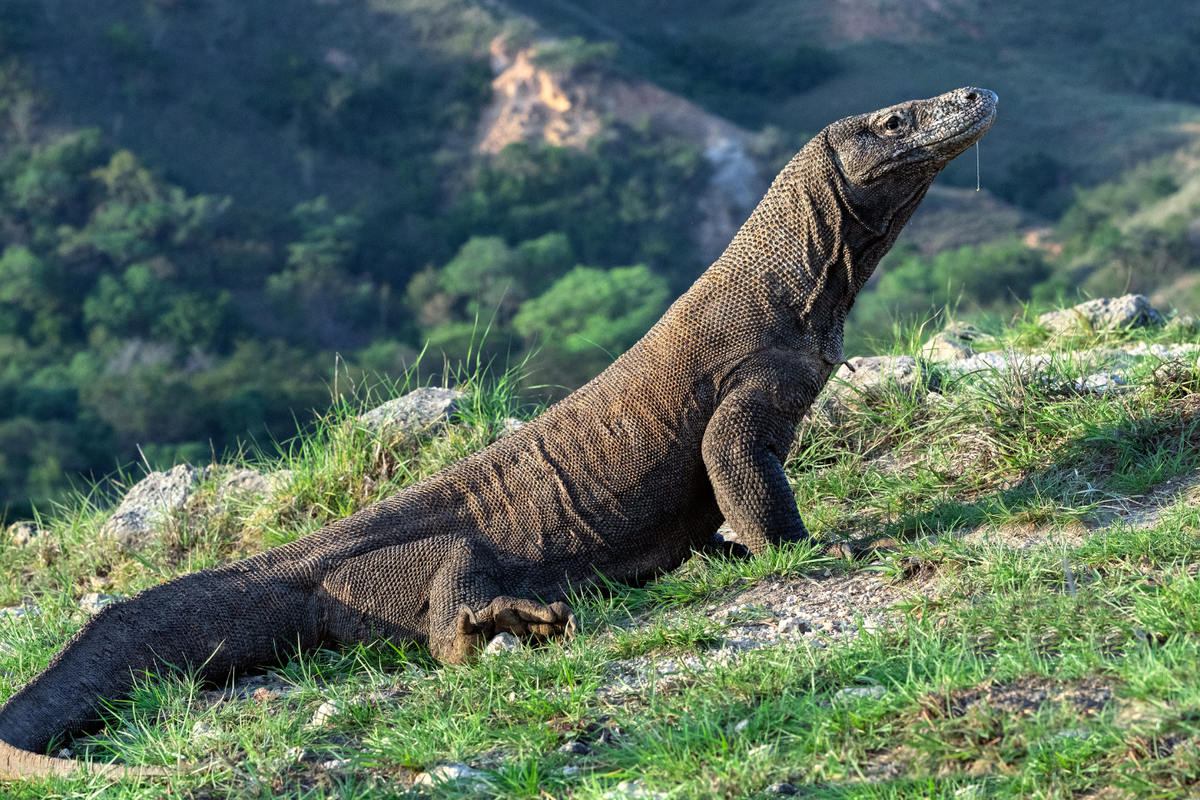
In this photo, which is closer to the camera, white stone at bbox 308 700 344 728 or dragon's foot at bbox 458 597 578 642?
white stone at bbox 308 700 344 728

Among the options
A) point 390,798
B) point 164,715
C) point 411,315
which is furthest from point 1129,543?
point 411,315

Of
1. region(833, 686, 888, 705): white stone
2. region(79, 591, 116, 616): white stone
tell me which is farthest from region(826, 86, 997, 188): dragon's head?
region(79, 591, 116, 616): white stone

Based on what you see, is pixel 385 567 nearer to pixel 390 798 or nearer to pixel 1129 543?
pixel 390 798

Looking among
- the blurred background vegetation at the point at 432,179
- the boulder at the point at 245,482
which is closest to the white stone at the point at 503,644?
the boulder at the point at 245,482

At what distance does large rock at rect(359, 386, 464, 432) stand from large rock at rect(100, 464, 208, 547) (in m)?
1.12

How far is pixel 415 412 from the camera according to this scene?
5941 millimetres

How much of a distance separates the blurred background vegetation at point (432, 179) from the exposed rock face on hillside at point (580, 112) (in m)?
0.35

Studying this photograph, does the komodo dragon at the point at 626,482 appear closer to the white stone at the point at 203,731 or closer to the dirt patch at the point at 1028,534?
the white stone at the point at 203,731

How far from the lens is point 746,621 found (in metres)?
3.50

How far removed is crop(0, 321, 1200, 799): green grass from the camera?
251 centimetres

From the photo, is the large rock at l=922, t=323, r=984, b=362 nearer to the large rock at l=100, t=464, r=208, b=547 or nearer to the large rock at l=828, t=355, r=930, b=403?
the large rock at l=828, t=355, r=930, b=403

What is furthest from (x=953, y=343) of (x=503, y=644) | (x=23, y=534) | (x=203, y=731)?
(x=23, y=534)

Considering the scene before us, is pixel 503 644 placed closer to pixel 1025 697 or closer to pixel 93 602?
pixel 1025 697

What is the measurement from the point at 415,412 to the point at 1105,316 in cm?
367
